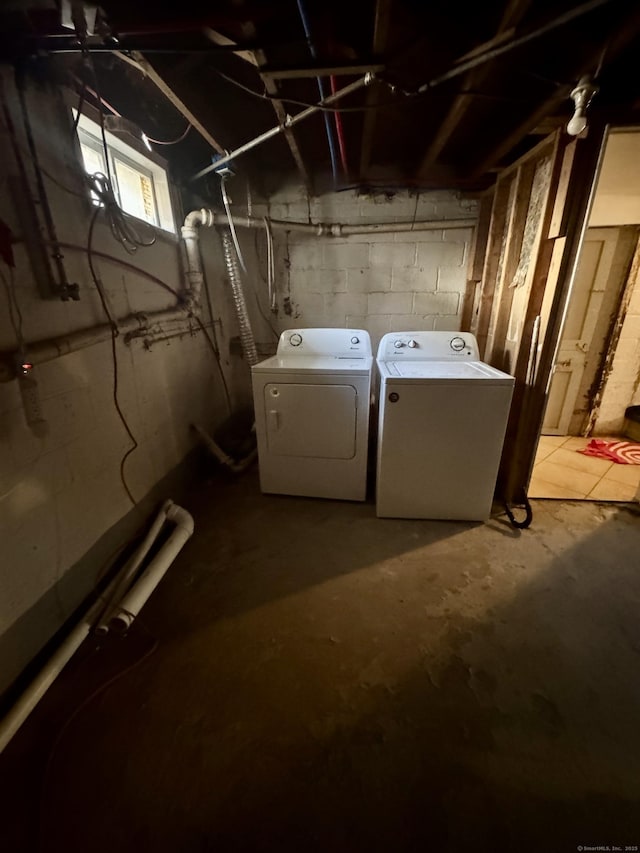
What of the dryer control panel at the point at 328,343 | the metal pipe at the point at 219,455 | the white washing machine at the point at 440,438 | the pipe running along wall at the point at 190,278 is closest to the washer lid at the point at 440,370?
the white washing machine at the point at 440,438

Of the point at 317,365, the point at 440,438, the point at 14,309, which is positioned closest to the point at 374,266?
the point at 317,365

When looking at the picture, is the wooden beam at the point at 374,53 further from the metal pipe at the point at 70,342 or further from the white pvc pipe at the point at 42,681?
the white pvc pipe at the point at 42,681

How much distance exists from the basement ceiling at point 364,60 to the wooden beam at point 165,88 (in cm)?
1

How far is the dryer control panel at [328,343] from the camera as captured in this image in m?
2.63

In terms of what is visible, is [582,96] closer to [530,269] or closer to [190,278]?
[530,269]

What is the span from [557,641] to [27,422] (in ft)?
7.75

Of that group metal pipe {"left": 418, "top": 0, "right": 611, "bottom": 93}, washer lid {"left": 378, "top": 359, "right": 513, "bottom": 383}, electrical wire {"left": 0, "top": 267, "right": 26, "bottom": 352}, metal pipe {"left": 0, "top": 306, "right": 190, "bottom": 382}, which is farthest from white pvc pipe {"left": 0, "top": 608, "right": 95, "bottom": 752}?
metal pipe {"left": 418, "top": 0, "right": 611, "bottom": 93}

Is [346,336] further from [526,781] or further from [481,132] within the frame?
[526,781]

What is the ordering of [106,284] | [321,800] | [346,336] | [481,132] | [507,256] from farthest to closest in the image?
[346,336]
[507,256]
[481,132]
[106,284]
[321,800]

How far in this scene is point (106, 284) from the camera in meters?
1.73

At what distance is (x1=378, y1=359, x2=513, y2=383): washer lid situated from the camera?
6.27 ft

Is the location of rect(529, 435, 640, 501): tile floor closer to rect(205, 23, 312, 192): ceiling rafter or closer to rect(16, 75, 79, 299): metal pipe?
rect(205, 23, 312, 192): ceiling rafter

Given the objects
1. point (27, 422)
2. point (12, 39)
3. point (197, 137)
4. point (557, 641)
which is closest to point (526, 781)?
point (557, 641)

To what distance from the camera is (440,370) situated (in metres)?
2.14
